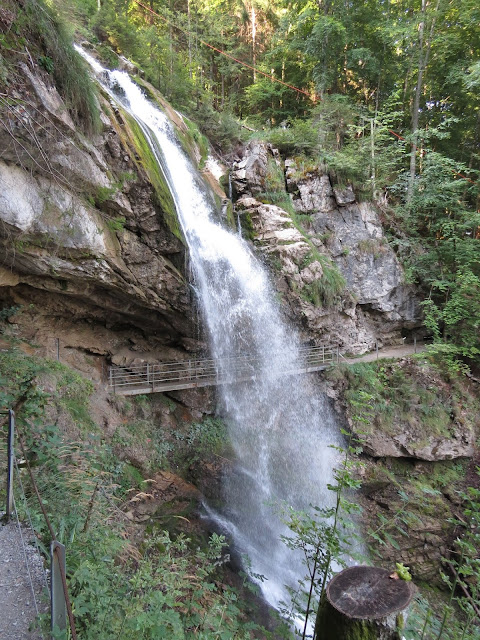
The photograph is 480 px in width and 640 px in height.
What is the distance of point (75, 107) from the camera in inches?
269

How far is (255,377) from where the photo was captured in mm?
9906

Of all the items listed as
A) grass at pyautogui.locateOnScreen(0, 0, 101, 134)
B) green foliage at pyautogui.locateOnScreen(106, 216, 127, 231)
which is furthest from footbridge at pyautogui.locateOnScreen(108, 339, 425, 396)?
grass at pyautogui.locateOnScreen(0, 0, 101, 134)

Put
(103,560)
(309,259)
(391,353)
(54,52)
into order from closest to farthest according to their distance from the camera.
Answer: (103,560), (54,52), (309,259), (391,353)

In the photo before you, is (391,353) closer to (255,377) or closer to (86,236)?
(255,377)

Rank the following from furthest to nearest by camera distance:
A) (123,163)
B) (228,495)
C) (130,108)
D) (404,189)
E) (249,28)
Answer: (249,28)
(404,189)
(130,108)
(228,495)
(123,163)

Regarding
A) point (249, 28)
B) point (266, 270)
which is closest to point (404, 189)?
point (266, 270)

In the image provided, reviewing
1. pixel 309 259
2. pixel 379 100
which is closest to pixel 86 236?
pixel 309 259

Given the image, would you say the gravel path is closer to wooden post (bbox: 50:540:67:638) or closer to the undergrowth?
the undergrowth

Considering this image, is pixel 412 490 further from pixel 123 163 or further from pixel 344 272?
pixel 123 163

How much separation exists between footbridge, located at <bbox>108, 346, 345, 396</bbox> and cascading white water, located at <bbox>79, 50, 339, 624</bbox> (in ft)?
0.76

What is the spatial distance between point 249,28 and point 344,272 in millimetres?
17153

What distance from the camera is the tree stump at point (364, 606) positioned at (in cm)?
222

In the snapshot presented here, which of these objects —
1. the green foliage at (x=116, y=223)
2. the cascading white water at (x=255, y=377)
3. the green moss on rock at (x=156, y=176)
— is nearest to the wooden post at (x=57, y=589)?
the cascading white water at (x=255, y=377)

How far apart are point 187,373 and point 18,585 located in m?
7.41
